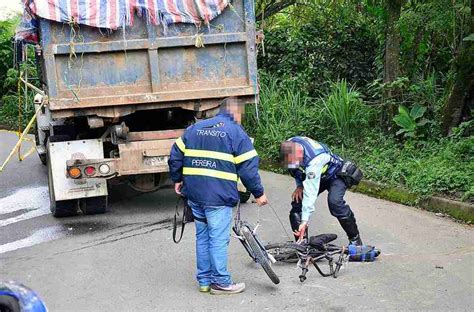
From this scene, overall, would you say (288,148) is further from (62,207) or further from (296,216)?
(62,207)

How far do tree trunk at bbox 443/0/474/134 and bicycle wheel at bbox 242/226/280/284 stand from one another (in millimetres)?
5108

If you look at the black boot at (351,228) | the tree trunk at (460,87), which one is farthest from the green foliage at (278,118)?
the black boot at (351,228)

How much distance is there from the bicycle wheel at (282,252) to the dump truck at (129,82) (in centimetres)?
219

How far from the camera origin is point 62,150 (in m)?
7.74

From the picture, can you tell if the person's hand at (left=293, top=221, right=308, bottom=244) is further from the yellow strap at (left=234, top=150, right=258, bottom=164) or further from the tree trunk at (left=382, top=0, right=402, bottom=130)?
the tree trunk at (left=382, top=0, right=402, bottom=130)

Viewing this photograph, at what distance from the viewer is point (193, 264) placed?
6.06 meters

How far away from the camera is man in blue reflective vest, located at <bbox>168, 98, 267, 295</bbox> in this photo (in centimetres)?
507

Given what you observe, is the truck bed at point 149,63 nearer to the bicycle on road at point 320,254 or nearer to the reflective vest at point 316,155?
the reflective vest at point 316,155

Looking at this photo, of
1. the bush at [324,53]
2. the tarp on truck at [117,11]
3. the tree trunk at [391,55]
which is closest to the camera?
the tarp on truck at [117,11]

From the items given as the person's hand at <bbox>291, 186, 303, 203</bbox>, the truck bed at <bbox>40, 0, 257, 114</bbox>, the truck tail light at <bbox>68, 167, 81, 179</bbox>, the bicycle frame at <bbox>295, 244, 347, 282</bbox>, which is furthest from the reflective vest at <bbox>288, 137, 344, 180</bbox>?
the truck tail light at <bbox>68, 167, 81, 179</bbox>

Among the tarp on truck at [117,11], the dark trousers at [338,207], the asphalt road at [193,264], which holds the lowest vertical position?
the asphalt road at [193,264]

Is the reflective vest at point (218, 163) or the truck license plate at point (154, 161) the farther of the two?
the truck license plate at point (154, 161)

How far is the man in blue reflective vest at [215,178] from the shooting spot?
200 inches

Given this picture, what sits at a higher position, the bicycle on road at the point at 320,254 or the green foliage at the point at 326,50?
the green foliage at the point at 326,50
